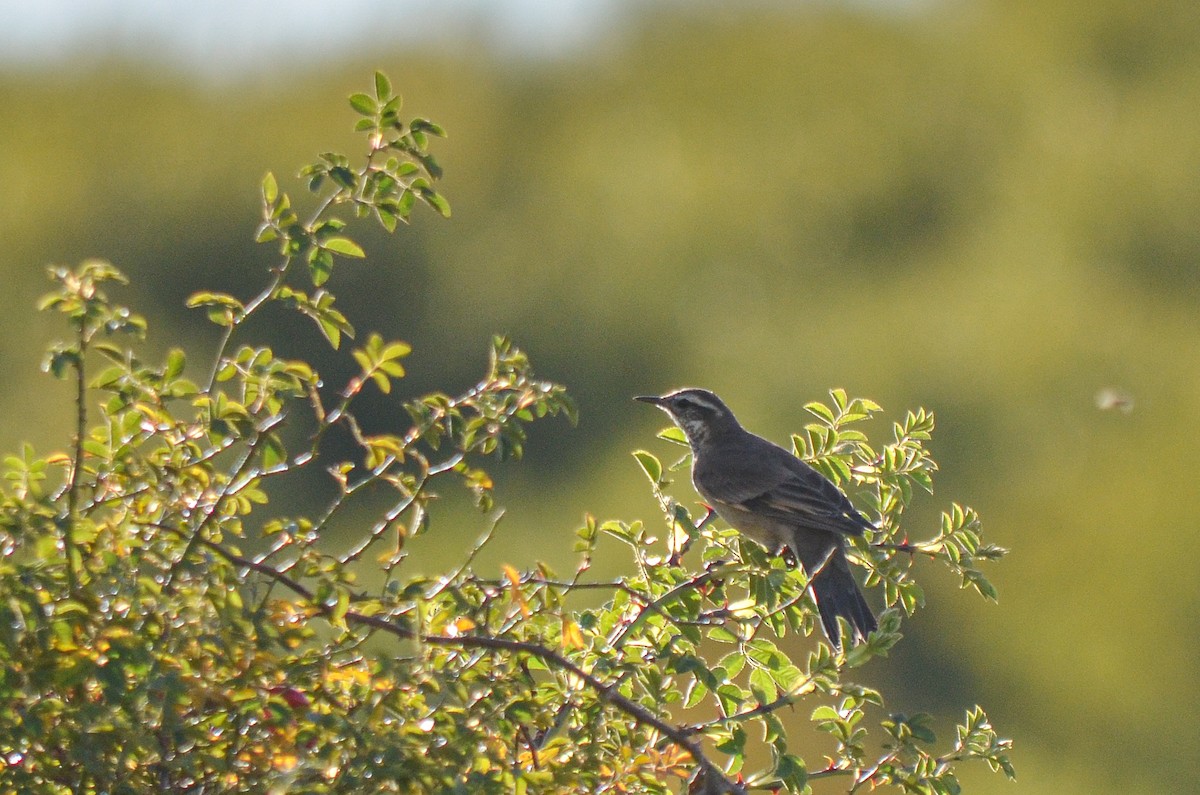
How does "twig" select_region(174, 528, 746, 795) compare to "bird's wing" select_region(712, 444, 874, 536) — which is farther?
→ "bird's wing" select_region(712, 444, 874, 536)

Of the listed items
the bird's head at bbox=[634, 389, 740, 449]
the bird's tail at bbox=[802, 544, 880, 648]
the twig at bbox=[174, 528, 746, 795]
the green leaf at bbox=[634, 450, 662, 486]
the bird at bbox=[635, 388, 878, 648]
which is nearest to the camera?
the twig at bbox=[174, 528, 746, 795]

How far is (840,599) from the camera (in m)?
5.14

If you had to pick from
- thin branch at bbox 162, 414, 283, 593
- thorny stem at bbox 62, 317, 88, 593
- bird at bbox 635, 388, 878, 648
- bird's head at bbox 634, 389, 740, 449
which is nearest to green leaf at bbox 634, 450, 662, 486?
bird at bbox 635, 388, 878, 648

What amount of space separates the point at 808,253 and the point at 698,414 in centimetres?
2049

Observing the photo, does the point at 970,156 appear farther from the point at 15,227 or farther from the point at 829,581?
the point at 829,581

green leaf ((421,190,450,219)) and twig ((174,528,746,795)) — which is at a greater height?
green leaf ((421,190,450,219))

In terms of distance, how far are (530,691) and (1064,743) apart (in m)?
13.9

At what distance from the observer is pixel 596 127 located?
108ft

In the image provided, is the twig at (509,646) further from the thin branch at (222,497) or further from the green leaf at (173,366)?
the green leaf at (173,366)

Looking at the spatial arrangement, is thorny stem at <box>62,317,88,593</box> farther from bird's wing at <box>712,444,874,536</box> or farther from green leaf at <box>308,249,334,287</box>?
bird's wing at <box>712,444,874,536</box>

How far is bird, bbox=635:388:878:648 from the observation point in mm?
5148

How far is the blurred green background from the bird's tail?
9.80 m

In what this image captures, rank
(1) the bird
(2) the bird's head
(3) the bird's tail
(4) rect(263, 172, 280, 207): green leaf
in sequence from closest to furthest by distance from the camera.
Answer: (4) rect(263, 172, 280, 207): green leaf
(3) the bird's tail
(1) the bird
(2) the bird's head

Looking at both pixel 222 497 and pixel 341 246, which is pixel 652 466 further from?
pixel 222 497
